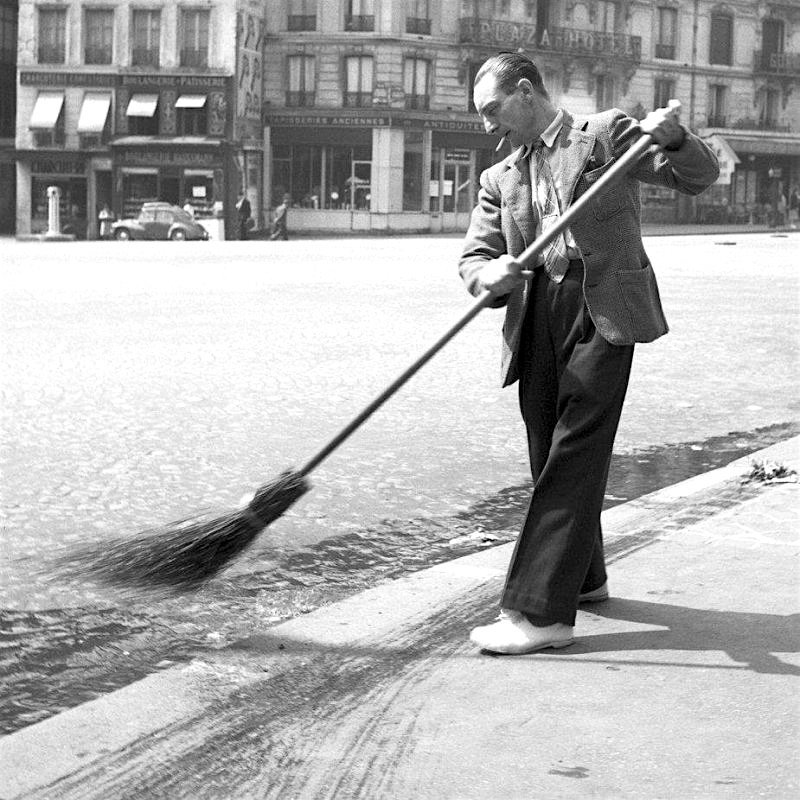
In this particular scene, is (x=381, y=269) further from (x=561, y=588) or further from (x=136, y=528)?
(x=561, y=588)

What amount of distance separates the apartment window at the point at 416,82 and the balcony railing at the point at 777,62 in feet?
51.7

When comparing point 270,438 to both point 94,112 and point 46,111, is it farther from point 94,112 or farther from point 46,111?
point 46,111

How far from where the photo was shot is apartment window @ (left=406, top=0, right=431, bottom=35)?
170ft

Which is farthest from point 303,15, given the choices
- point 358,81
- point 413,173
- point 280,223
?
point 280,223

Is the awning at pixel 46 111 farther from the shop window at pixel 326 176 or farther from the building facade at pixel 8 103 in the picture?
the shop window at pixel 326 176

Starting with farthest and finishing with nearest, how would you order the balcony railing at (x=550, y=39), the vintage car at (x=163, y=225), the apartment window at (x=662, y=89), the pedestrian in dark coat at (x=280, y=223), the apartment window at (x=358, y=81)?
the apartment window at (x=662, y=89) < the balcony railing at (x=550, y=39) < the apartment window at (x=358, y=81) < the vintage car at (x=163, y=225) < the pedestrian in dark coat at (x=280, y=223)

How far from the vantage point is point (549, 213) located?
13.2 ft

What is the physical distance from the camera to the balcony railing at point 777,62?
5975 centimetres

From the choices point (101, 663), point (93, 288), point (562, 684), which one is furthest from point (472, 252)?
point (93, 288)

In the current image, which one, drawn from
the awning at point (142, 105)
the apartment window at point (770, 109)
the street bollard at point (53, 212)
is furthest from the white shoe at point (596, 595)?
the apartment window at point (770, 109)

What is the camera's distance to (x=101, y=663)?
3975mm

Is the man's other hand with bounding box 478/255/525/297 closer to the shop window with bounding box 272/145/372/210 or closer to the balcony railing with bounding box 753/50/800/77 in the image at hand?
the shop window with bounding box 272/145/372/210

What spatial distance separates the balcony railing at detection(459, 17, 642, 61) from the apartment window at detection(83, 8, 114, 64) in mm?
12472

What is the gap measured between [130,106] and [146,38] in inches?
98.7
